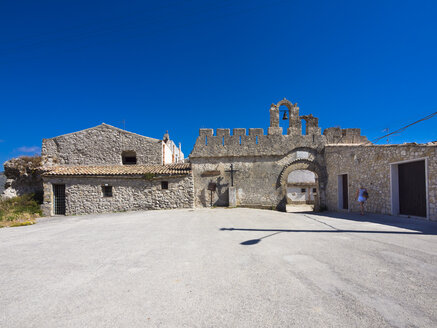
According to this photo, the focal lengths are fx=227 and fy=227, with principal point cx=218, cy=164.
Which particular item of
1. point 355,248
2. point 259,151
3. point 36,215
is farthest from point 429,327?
point 36,215

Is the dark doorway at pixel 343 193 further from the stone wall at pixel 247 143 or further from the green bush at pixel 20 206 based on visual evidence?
the green bush at pixel 20 206

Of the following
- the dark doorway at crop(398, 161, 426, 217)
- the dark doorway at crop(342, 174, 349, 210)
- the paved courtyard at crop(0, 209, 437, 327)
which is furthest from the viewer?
the dark doorway at crop(342, 174, 349, 210)

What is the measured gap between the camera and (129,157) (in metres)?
18.1

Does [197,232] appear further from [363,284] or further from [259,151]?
[259,151]

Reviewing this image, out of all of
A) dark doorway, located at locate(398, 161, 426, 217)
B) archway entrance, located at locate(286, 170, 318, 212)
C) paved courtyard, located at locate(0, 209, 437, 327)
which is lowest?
archway entrance, located at locate(286, 170, 318, 212)

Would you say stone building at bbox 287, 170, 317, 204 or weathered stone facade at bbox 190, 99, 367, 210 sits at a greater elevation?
weathered stone facade at bbox 190, 99, 367, 210

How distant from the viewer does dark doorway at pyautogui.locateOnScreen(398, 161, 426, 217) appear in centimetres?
838

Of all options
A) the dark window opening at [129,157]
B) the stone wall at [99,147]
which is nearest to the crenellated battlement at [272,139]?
the stone wall at [99,147]

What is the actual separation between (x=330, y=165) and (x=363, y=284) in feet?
40.9

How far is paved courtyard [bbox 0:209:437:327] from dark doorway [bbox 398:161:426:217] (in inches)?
155

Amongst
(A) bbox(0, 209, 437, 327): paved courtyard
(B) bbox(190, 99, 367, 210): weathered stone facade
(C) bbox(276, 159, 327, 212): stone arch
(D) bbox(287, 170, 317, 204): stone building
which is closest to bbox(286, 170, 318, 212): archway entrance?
(D) bbox(287, 170, 317, 204): stone building

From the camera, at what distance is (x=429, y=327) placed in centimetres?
217

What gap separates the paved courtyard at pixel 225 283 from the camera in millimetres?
2416

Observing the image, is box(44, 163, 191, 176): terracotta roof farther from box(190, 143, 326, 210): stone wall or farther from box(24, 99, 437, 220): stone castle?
box(190, 143, 326, 210): stone wall
